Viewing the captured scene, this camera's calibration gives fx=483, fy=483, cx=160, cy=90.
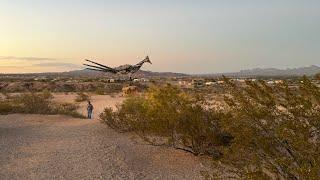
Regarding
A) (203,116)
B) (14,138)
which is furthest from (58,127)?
(203,116)

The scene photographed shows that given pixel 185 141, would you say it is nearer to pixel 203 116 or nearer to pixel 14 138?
pixel 203 116

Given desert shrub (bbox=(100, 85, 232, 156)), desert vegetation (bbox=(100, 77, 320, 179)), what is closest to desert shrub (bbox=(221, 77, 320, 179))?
desert vegetation (bbox=(100, 77, 320, 179))

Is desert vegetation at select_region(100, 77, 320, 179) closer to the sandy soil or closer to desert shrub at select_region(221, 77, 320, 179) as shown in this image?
desert shrub at select_region(221, 77, 320, 179)

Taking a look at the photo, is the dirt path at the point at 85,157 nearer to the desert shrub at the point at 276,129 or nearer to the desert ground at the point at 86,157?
the desert ground at the point at 86,157

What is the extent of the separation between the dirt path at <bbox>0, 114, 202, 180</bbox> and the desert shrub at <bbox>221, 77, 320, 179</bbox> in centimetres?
434

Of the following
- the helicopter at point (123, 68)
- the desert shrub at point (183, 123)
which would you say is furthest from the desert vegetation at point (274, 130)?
the helicopter at point (123, 68)

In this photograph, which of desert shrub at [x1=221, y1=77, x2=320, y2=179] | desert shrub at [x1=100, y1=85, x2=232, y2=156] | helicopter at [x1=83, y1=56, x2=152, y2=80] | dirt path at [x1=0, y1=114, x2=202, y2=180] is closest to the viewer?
desert shrub at [x1=221, y1=77, x2=320, y2=179]

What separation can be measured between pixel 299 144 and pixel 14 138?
13.1 m

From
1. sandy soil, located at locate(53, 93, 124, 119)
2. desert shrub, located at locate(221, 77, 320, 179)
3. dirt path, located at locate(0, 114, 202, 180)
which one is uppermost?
desert shrub, located at locate(221, 77, 320, 179)

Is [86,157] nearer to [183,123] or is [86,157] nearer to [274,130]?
[183,123]

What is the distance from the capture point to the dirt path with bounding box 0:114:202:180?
1285 centimetres

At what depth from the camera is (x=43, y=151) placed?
15406 millimetres

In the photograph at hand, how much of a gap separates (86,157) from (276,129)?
792cm

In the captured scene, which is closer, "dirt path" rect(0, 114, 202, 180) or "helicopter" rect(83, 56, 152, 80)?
"dirt path" rect(0, 114, 202, 180)
